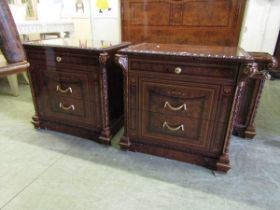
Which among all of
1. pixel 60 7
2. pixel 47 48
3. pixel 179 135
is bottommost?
pixel 179 135

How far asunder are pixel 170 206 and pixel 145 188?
0.18 metres

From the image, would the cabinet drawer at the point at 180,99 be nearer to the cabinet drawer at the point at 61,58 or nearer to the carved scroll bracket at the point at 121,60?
the carved scroll bracket at the point at 121,60

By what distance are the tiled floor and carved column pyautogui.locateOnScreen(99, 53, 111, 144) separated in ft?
0.28

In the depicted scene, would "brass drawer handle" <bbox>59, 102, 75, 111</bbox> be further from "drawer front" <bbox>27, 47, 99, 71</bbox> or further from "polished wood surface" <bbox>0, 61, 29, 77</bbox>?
"polished wood surface" <bbox>0, 61, 29, 77</bbox>

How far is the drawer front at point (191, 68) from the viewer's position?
108cm

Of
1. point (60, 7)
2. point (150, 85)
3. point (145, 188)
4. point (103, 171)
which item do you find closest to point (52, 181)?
point (103, 171)

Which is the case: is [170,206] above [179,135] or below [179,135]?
Answer: below

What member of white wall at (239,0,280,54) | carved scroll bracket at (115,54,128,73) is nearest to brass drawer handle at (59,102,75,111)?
carved scroll bracket at (115,54,128,73)

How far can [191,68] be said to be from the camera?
1.13 meters

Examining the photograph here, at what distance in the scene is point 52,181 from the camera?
1.20 metres

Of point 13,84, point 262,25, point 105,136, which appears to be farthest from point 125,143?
point 262,25

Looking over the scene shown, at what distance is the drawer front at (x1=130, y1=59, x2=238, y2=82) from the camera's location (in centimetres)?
108

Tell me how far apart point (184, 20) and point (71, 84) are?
176 centimetres

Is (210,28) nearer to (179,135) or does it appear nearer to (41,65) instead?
(179,135)
